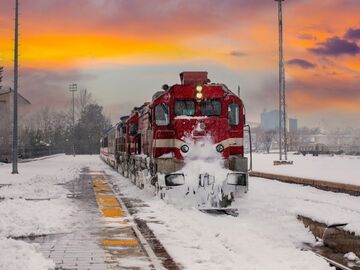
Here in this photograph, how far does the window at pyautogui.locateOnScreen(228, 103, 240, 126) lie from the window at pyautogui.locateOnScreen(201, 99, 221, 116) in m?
0.36

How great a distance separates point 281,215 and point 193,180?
8.64 ft

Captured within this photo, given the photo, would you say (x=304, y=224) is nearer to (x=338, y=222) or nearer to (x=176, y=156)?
(x=338, y=222)

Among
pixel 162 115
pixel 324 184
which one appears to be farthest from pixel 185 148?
pixel 324 184

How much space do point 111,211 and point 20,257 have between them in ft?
21.6

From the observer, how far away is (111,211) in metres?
15.0

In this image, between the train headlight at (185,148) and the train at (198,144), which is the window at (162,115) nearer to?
the train at (198,144)

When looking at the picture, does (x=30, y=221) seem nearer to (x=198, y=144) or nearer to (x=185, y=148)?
(x=185, y=148)

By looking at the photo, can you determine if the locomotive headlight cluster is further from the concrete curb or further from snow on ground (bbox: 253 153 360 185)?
snow on ground (bbox: 253 153 360 185)

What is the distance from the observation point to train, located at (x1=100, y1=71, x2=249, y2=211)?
576 inches

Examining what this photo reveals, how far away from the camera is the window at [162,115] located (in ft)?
53.1

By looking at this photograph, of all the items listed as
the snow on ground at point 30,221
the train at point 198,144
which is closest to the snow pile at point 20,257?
the snow on ground at point 30,221

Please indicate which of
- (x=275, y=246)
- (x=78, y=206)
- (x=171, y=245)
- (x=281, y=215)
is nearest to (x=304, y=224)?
(x=281, y=215)

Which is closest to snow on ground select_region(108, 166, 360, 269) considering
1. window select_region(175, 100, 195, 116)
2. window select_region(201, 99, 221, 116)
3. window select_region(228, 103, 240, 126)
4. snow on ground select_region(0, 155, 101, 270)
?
snow on ground select_region(0, 155, 101, 270)

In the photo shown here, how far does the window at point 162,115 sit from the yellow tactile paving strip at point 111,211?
2.94 meters
